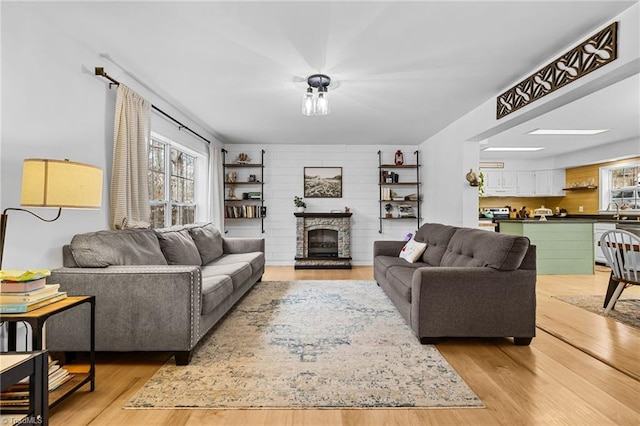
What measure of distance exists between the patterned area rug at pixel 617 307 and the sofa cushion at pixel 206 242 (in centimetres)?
430

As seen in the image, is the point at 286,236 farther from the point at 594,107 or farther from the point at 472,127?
the point at 594,107

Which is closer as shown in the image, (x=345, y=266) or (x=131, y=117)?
(x=131, y=117)

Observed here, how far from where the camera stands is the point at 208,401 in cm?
187

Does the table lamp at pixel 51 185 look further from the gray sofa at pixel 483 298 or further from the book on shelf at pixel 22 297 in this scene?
the gray sofa at pixel 483 298

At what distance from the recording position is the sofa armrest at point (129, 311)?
2.25m

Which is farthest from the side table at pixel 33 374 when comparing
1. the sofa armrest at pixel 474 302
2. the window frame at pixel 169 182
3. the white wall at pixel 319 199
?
the white wall at pixel 319 199

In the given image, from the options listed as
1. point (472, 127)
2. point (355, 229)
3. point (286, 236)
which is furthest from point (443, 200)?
point (286, 236)

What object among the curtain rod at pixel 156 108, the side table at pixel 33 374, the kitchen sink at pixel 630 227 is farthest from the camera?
the kitchen sink at pixel 630 227

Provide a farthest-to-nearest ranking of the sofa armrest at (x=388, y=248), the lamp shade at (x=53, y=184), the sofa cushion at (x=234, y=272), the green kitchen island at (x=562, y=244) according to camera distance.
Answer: the green kitchen island at (x=562, y=244), the sofa armrest at (x=388, y=248), the sofa cushion at (x=234, y=272), the lamp shade at (x=53, y=184)

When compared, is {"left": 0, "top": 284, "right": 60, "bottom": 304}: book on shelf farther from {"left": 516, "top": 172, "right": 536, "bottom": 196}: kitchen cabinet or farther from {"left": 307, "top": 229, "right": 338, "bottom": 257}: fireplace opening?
{"left": 516, "top": 172, "right": 536, "bottom": 196}: kitchen cabinet

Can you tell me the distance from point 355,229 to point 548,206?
5.58 metres

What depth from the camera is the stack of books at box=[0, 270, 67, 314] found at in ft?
5.38

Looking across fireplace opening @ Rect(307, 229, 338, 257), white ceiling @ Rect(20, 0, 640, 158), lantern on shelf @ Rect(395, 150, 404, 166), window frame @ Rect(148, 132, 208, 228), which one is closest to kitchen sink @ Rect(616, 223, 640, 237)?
white ceiling @ Rect(20, 0, 640, 158)

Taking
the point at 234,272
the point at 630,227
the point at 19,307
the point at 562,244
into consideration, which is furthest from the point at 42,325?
the point at 630,227
